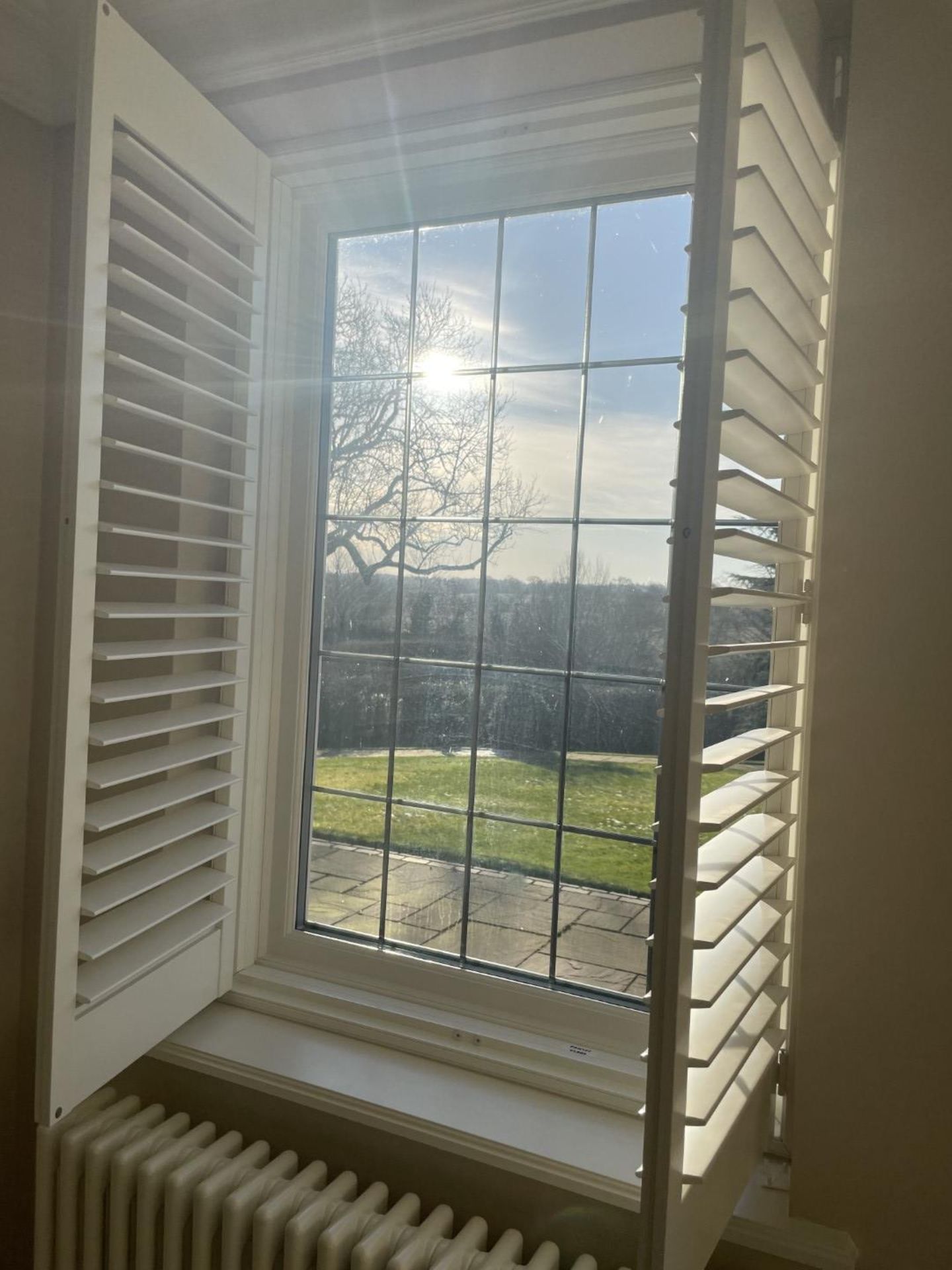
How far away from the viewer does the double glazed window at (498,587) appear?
59.4 inches

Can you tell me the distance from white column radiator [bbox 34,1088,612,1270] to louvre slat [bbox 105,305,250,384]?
125cm

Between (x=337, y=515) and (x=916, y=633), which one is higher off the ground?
(x=337, y=515)

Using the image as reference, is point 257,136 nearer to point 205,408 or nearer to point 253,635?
point 205,408

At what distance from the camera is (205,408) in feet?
5.26

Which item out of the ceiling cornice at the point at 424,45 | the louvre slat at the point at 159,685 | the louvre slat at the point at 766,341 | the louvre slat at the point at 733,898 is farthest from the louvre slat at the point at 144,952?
the ceiling cornice at the point at 424,45

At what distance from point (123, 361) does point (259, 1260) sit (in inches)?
50.7

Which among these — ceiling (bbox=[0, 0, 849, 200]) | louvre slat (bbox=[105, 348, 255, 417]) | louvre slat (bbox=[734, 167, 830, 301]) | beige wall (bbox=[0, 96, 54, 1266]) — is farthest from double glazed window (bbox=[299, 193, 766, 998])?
beige wall (bbox=[0, 96, 54, 1266])

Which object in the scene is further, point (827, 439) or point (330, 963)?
point (330, 963)

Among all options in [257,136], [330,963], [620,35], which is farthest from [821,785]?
[257,136]

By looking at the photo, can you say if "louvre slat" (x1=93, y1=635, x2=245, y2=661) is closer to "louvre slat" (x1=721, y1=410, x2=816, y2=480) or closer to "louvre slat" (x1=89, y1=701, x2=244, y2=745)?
"louvre slat" (x1=89, y1=701, x2=244, y2=745)

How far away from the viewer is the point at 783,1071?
1.24m

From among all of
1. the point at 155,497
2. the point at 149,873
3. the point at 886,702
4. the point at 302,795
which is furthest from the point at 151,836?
the point at 886,702

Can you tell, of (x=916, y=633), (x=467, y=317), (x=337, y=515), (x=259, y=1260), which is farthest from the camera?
(x=337, y=515)

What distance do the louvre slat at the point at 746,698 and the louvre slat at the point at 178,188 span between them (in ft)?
3.58
